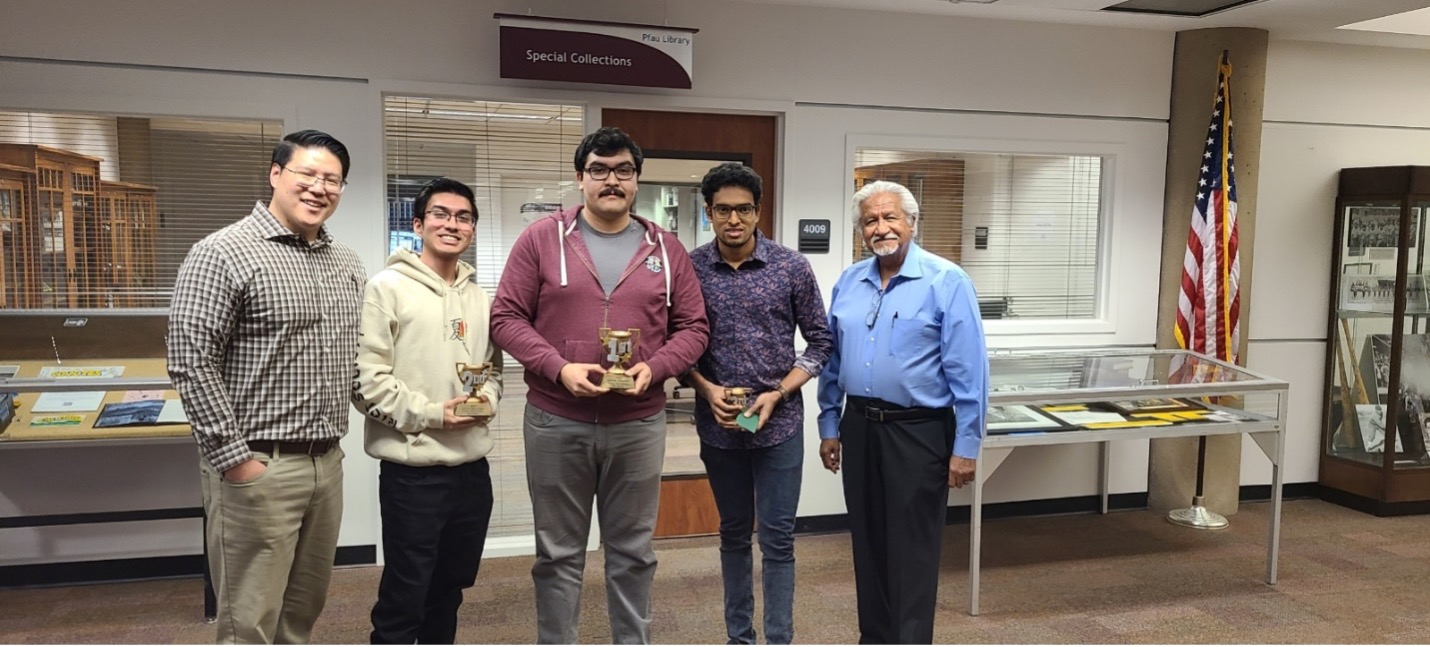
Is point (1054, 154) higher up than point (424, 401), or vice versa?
point (1054, 154)

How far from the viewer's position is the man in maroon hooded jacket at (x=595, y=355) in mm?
2439

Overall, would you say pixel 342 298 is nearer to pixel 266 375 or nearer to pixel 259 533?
pixel 266 375

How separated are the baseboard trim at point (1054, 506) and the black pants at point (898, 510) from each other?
177 cm

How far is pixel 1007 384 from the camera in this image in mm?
3912

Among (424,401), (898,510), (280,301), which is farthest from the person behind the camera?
(898,510)

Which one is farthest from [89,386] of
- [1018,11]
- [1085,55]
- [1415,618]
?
[1415,618]

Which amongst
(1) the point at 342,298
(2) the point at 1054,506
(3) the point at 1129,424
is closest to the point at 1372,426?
(2) the point at 1054,506

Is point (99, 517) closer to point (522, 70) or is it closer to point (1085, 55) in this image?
point (522, 70)

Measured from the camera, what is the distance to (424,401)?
2434mm

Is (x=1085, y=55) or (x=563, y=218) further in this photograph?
(x=1085, y=55)

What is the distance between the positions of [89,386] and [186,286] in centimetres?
155

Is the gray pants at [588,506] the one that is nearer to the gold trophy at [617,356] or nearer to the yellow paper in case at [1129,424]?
the gold trophy at [617,356]

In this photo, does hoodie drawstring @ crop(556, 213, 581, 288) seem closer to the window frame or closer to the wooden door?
the wooden door

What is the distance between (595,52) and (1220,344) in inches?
140
